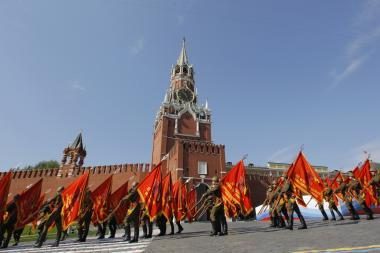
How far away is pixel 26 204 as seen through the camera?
1119cm

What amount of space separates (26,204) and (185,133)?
38.3 meters

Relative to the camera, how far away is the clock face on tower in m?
56.4

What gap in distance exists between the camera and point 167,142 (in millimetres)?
46500

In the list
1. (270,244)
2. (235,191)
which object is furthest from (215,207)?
(235,191)

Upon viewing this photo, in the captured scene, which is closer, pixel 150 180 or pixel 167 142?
pixel 150 180

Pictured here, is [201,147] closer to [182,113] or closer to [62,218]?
[182,113]

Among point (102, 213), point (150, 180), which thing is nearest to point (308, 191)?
point (150, 180)

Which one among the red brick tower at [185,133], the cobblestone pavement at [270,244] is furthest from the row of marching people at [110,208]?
the red brick tower at [185,133]

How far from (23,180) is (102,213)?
33907 millimetres

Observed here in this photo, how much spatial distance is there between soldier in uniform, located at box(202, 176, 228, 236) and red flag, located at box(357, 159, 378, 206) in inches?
347

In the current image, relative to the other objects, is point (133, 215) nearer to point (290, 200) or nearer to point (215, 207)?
point (215, 207)

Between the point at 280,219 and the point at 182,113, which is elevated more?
the point at 182,113

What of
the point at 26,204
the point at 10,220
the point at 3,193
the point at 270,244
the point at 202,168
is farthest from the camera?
the point at 202,168

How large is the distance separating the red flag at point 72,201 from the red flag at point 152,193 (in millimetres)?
2490
